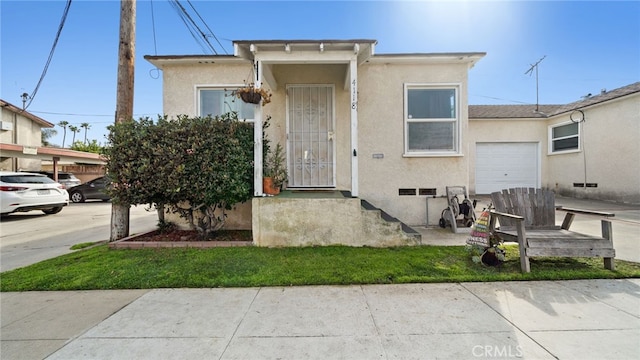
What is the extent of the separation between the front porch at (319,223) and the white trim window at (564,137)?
10.5 m

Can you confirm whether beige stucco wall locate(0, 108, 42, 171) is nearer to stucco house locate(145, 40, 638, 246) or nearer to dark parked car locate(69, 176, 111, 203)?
dark parked car locate(69, 176, 111, 203)

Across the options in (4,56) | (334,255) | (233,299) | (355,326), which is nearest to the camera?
(355,326)

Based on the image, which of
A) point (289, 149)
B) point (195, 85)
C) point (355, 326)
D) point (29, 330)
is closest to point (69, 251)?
point (29, 330)

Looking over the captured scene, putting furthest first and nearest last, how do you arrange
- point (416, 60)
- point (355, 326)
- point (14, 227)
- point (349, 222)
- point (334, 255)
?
point (14, 227)
point (416, 60)
point (349, 222)
point (334, 255)
point (355, 326)

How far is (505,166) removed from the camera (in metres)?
11.5

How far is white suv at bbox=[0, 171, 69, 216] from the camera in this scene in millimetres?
8180

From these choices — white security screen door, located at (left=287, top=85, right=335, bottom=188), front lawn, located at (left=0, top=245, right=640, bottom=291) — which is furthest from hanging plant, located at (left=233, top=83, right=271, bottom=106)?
front lawn, located at (left=0, top=245, right=640, bottom=291)

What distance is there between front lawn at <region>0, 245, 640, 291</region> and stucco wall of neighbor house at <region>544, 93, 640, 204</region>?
311 inches

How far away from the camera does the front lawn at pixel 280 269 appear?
11.3ft

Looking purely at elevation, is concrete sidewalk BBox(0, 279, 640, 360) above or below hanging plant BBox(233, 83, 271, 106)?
below

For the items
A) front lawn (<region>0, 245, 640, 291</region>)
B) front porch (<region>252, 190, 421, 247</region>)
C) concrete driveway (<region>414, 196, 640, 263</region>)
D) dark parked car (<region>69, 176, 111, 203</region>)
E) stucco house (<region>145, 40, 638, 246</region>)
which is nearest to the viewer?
front lawn (<region>0, 245, 640, 291</region>)

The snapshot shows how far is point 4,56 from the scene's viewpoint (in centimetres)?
848

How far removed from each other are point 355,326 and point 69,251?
5.85 m

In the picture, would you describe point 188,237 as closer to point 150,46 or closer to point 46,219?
point 150,46
